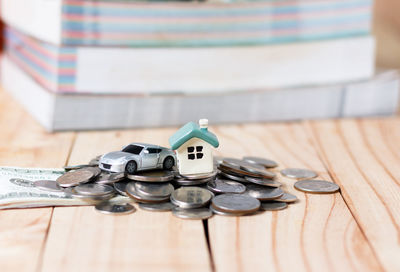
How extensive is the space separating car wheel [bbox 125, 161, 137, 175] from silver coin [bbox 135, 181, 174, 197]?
23 millimetres

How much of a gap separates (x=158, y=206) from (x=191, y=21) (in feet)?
1.74

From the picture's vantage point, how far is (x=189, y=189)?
0.79 m

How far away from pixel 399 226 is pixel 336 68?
0.63 m

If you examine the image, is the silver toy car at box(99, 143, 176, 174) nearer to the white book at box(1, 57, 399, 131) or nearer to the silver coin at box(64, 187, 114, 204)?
the silver coin at box(64, 187, 114, 204)

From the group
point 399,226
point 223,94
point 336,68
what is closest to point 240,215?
point 399,226

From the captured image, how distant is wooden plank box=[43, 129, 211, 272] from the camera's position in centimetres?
61

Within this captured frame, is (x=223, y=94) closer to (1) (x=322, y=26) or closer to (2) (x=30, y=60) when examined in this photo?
(1) (x=322, y=26)

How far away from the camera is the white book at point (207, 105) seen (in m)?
1.15

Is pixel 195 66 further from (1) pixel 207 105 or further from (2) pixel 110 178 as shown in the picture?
(2) pixel 110 178

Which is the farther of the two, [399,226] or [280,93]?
[280,93]

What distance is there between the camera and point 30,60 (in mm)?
1299

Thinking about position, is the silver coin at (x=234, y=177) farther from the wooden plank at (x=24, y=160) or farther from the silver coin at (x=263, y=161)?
the wooden plank at (x=24, y=160)

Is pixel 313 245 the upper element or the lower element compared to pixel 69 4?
lower

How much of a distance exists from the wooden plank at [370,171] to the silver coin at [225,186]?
0.48 feet
